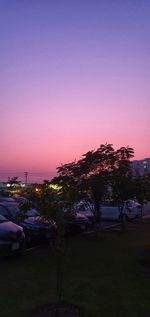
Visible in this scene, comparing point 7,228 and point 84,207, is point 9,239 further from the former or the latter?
point 84,207

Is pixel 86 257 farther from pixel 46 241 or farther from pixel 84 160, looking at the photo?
pixel 84 160

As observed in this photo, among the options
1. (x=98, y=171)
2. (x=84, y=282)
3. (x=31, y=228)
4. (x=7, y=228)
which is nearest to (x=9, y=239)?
(x=7, y=228)

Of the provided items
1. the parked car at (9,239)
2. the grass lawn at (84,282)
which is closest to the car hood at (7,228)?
the parked car at (9,239)

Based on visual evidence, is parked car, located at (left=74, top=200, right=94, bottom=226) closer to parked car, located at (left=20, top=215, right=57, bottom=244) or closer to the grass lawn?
the grass lawn

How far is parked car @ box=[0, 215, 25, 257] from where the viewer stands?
11422 mm

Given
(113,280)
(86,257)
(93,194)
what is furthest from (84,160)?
(113,280)

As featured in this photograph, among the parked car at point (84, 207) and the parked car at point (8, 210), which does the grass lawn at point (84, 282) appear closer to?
the parked car at point (84, 207)

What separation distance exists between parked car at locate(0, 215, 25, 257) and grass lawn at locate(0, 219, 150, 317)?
1.04 feet

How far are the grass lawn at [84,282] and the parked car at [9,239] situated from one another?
1.04ft

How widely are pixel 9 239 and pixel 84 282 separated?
3.00 m

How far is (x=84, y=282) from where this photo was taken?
368 inches

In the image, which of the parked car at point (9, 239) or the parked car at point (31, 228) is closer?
the parked car at point (9, 239)

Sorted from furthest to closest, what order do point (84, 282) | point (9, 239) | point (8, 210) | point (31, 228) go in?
1. point (8, 210)
2. point (31, 228)
3. point (9, 239)
4. point (84, 282)

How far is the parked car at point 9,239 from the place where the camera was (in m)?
11.4
